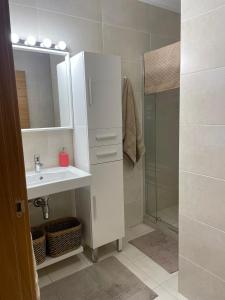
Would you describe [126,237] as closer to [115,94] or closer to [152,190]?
[152,190]

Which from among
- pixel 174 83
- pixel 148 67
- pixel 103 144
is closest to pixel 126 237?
pixel 103 144

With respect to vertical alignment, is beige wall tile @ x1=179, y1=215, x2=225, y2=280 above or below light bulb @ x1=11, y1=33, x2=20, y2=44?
below

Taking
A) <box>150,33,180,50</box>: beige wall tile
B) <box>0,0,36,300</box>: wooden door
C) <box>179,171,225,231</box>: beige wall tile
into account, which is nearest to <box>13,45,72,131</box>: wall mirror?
<box>150,33,180,50</box>: beige wall tile

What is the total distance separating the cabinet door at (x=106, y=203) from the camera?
6.59 ft

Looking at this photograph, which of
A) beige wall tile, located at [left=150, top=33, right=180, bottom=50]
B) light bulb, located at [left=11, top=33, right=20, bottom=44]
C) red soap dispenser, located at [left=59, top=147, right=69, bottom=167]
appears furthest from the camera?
beige wall tile, located at [left=150, top=33, right=180, bottom=50]

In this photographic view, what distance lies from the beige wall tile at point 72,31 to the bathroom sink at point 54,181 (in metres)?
1.13

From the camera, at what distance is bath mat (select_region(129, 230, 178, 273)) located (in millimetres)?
2014

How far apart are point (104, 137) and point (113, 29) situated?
46.1 inches

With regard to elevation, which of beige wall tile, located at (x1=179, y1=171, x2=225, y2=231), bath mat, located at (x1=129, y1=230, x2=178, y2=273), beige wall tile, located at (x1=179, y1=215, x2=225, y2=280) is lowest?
bath mat, located at (x1=129, y1=230, x2=178, y2=273)

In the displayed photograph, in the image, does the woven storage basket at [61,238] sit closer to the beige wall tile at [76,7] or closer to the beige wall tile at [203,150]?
the beige wall tile at [203,150]

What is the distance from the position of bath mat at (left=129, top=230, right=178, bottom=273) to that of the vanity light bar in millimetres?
2043

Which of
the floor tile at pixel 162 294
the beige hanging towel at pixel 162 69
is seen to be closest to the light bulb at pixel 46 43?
the beige hanging towel at pixel 162 69

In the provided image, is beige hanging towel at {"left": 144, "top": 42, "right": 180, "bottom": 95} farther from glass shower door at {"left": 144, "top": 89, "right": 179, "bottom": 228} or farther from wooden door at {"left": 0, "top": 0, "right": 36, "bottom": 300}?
wooden door at {"left": 0, "top": 0, "right": 36, "bottom": 300}

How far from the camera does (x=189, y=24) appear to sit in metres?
1.35
